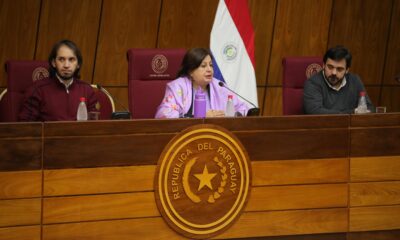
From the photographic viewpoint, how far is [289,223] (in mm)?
3809

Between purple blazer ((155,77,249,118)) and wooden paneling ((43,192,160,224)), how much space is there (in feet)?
3.03

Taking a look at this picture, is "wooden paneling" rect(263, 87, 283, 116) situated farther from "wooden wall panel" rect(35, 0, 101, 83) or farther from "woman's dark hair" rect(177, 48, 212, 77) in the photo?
"woman's dark hair" rect(177, 48, 212, 77)

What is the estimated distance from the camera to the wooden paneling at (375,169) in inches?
155

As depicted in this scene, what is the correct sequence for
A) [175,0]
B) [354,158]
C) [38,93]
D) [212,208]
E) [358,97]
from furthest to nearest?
[175,0] < [358,97] < [38,93] < [354,158] < [212,208]

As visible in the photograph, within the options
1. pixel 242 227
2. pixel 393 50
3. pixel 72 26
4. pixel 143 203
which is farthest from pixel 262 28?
pixel 143 203

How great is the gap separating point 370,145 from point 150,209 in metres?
1.31

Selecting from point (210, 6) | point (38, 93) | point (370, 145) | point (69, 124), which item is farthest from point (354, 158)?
point (210, 6)

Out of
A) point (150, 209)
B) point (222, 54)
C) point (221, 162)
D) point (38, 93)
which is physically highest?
point (222, 54)

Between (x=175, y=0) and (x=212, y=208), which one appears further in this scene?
(x=175, y=0)

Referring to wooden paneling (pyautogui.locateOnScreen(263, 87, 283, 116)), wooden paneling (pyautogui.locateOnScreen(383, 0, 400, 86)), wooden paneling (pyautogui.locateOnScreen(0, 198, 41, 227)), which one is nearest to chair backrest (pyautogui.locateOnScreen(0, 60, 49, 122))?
wooden paneling (pyautogui.locateOnScreen(0, 198, 41, 227))

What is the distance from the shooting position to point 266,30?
6.75m

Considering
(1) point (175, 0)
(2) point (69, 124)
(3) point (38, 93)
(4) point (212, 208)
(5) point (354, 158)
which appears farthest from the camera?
(1) point (175, 0)

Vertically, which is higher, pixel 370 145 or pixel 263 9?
pixel 263 9

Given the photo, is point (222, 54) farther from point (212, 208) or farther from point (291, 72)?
point (212, 208)
